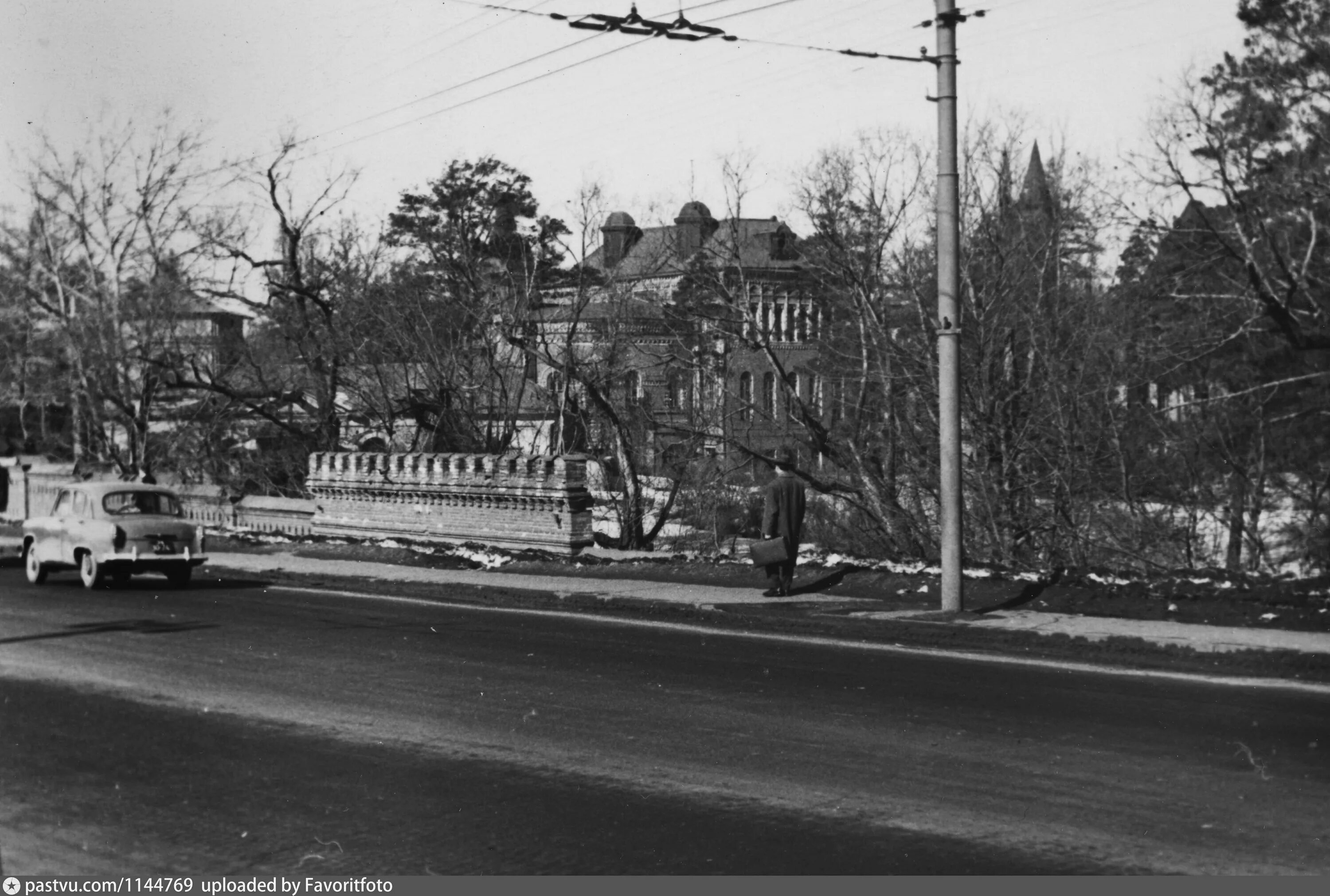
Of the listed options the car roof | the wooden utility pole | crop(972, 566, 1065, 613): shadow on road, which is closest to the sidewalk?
crop(972, 566, 1065, 613): shadow on road

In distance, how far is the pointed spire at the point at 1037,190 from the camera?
32.5 m

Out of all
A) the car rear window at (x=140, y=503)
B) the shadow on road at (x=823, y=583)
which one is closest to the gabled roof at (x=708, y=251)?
the shadow on road at (x=823, y=583)

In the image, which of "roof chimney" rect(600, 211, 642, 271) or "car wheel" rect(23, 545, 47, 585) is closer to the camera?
"car wheel" rect(23, 545, 47, 585)

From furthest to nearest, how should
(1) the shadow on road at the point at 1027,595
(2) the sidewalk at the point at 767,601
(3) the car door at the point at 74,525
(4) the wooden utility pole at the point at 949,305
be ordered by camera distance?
(3) the car door at the point at 74,525 < (1) the shadow on road at the point at 1027,595 < (4) the wooden utility pole at the point at 949,305 < (2) the sidewalk at the point at 767,601

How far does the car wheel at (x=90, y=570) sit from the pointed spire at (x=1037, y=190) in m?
20.9

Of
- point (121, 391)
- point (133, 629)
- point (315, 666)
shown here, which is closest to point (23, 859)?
point (315, 666)

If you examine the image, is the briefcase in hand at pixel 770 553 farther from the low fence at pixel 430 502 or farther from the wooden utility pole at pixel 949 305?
the low fence at pixel 430 502

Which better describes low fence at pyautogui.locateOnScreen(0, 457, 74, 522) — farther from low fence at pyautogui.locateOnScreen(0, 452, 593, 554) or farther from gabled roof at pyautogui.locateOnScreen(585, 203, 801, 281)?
gabled roof at pyautogui.locateOnScreen(585, 203, 801, 281)

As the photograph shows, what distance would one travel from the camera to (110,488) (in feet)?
69.1

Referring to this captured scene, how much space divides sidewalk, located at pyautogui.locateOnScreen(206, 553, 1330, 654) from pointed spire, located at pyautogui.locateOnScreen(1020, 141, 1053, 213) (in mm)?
16360

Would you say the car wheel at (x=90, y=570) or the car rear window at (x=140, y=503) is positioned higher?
the car rear window at (x=140, y=503)

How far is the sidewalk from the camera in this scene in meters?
13.5

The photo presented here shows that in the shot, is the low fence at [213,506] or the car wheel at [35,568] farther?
the low fence at [213,506]

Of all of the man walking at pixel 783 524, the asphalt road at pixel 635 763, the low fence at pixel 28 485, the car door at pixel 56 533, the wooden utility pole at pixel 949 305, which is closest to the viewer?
the asphalt road at pixel 635 763
